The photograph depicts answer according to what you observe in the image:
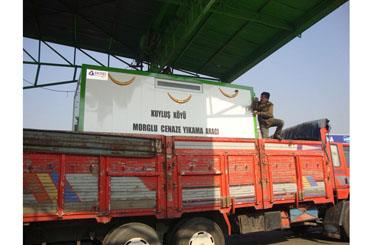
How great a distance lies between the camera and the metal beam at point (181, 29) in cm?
1030

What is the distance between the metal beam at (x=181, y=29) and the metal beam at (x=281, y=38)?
2.75 metres

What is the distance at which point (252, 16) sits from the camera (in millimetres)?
11133

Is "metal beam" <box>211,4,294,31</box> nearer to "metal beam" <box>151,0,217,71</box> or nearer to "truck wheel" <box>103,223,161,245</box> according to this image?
"metal beam" <box>151,0,217,71</box>

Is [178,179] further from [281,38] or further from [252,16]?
[281,38]

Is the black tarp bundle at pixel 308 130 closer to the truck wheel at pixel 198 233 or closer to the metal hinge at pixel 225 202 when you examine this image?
the metal hinge at pixel 225 202

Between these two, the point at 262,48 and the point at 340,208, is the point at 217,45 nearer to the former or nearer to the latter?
the point at 262,48

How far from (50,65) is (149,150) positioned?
33.0 feet

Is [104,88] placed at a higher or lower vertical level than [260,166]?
higher

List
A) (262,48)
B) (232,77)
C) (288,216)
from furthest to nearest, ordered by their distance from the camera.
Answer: (232,77)
(262,48)
(288,216)

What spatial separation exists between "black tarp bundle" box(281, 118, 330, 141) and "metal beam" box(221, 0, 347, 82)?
3644mm

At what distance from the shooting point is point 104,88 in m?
7.11

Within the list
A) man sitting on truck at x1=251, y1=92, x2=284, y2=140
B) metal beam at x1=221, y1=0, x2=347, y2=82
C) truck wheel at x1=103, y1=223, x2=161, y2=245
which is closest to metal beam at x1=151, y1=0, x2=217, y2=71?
metal beam at x1=221, y1=0, x2=347, y2=82

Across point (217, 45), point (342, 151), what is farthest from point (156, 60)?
point (342, 151)

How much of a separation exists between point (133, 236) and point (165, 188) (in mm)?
982
